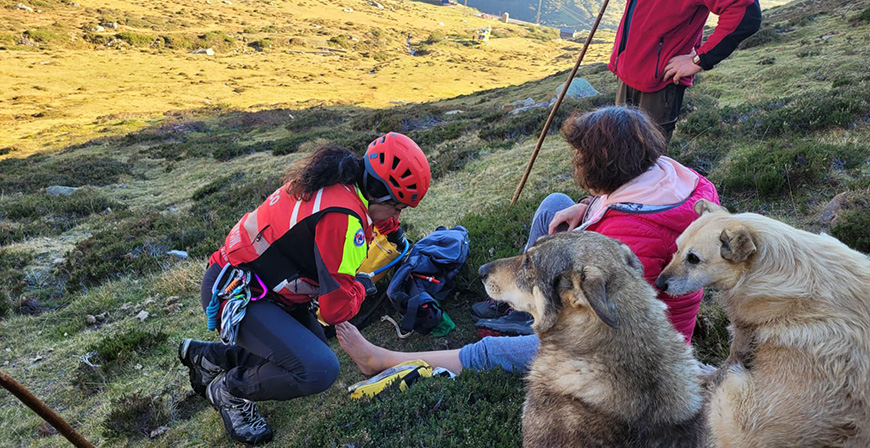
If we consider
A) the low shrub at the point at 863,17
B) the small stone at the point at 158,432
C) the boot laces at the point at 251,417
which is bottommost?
the small stone at the point at 158,432

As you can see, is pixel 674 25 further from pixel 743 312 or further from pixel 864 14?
pixel 864 14

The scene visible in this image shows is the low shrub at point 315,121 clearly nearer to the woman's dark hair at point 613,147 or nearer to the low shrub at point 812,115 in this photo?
the low shrub at point 812,115

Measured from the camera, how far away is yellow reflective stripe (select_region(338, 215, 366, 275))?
11.7ft

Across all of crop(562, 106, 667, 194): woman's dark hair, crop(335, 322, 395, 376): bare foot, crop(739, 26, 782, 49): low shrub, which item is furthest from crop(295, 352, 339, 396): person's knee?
crop(739, 26, 782, 49): low shrub

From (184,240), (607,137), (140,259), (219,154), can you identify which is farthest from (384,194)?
(219,154)

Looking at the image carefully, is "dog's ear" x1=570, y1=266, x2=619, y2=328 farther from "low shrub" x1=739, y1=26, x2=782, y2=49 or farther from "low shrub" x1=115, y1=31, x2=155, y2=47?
"low shrub" x1=115, y1=31, x2=155, y2=47

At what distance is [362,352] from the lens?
454 centimetres

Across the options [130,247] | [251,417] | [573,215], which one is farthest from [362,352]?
[130,247]

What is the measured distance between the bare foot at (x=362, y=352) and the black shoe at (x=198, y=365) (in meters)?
1.29

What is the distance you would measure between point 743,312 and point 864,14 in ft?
81.2

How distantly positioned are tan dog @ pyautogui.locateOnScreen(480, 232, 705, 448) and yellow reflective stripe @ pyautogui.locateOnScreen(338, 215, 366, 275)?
1.56 metres

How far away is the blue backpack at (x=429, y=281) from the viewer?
5.12 m

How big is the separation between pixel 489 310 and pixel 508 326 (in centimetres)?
70

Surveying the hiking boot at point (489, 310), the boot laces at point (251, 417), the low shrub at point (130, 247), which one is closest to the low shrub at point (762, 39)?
the hiking boot at point (489, 310)
